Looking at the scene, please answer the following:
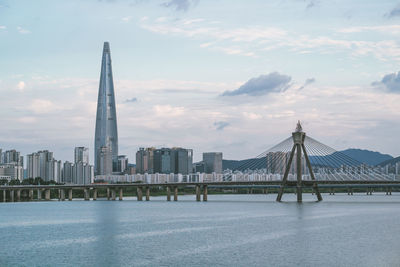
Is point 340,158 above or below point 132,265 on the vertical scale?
above

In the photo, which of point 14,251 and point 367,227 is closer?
point 14,251

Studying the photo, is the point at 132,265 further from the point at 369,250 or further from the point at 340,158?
the point at 340,158

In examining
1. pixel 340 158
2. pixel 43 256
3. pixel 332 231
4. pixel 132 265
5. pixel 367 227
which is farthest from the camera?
pixel 340 158

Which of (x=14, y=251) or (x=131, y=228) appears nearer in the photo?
(x=14, y=251)

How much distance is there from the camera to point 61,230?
61000 millimetres

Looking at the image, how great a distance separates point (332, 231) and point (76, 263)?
26.6m

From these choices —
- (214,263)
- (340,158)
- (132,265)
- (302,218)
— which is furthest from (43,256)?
(340,158)

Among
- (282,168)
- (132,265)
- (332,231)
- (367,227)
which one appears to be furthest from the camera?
(282,168)

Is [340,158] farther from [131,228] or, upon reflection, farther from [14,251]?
[14,251]

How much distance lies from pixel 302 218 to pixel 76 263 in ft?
131

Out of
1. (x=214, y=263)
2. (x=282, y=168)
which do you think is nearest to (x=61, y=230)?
(x=214, y=263)

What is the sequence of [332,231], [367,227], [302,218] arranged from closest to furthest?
[332,231] → [367,227] → [302,218]

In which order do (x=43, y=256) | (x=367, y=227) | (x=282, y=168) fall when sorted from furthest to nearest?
1. (x=282, y=168)
2. (x=367, y=227)
3. (x=43, y=256)

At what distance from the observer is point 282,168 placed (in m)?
141
